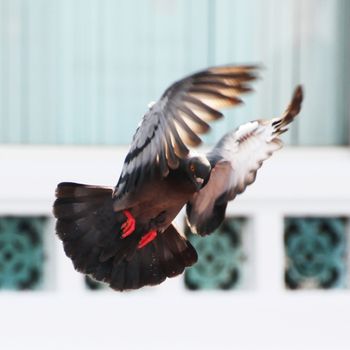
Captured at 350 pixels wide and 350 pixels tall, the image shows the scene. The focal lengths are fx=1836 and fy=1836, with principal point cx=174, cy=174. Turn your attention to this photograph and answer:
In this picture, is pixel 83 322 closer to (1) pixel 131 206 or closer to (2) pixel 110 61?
(2) pixel 110 61

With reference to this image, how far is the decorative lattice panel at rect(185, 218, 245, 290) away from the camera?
10734 millimetres

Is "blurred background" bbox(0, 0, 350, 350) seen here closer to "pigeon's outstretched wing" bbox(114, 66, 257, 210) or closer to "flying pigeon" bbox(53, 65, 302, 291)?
"flying pigeon" bbox(53, 65, 302, 291)

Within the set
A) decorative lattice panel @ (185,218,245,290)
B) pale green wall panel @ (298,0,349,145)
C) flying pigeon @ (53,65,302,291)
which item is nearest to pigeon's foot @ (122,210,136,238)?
flying pigeon @ (53,65,302,291)

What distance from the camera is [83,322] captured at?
10.4 metres

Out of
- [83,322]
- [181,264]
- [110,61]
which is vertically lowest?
[83,322]

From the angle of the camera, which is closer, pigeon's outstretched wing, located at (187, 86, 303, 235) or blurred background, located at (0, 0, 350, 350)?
pigeon's outstretched wing, located at (187, 86, 303, 235)

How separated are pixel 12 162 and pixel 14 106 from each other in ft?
1.45

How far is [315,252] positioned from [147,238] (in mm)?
3763

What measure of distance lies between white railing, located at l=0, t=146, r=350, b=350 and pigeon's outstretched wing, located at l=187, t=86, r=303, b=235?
9.58ft

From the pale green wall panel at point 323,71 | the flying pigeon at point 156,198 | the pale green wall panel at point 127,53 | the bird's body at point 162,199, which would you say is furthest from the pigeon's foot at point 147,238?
the pale green wall panel at point 323,71

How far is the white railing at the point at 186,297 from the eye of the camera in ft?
34.0

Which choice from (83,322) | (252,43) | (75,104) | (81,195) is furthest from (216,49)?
(81,195)

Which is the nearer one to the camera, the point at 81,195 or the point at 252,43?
the point at 81,195

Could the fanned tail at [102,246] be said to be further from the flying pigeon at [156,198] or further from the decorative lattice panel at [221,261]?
the decorative lattice panel at [221,261]
